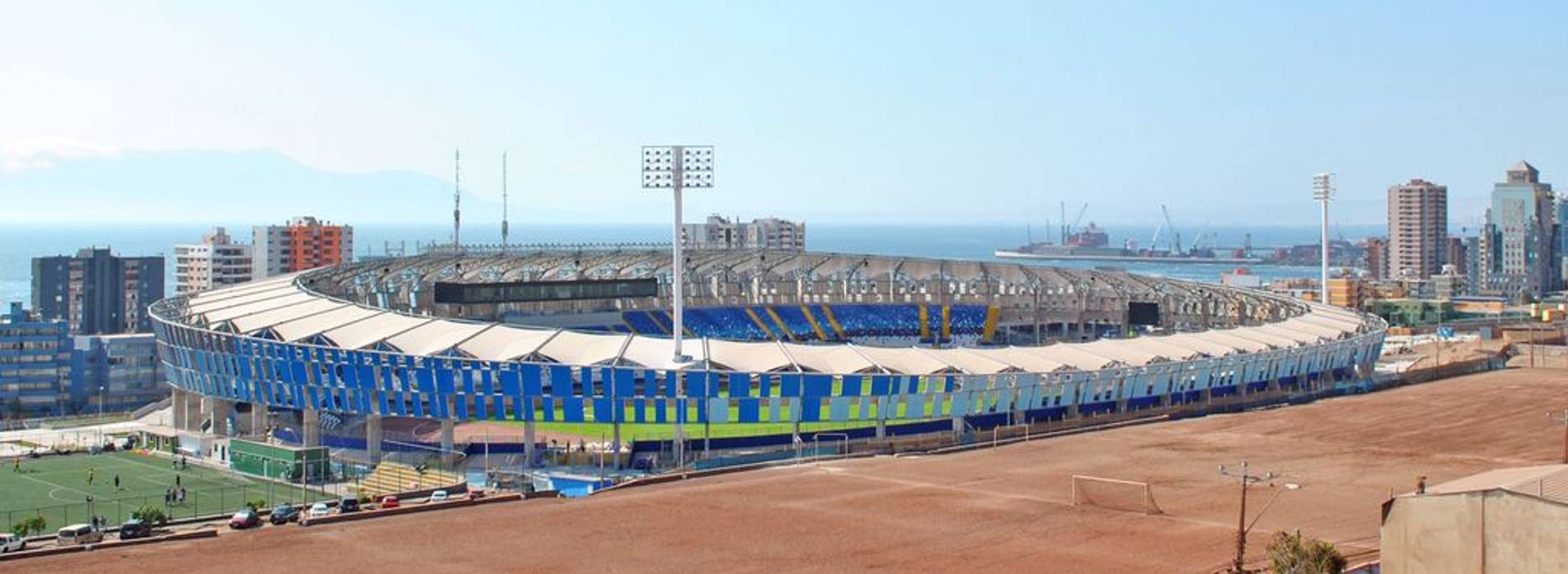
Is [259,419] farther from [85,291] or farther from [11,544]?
[85,291]

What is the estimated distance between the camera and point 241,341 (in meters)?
53.6

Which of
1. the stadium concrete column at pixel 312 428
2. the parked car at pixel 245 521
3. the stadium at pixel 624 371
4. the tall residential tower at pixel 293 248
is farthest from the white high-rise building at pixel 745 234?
the parked car at pixel 245 521

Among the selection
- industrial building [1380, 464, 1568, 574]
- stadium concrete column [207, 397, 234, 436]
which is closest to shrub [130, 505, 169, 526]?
stadium concrete column [207, 397, 234, 436]

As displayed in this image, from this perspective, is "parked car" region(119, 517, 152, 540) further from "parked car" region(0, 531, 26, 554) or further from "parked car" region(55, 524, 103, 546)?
"parked car" region(0, 531, 26, 554)

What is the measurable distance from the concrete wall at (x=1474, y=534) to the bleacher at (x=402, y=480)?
996 inches

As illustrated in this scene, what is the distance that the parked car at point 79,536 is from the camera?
1328 inches

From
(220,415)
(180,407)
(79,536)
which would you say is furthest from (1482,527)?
(180,407)

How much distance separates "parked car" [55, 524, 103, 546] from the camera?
33719mm

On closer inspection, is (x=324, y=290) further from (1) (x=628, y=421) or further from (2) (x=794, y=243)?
(2) (x=794, y=243)

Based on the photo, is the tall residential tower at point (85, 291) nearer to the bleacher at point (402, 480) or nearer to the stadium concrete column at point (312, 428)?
the stadium concrete column at point (312, 428)

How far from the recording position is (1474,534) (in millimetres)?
24641

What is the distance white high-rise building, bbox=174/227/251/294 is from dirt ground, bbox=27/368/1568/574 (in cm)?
10110

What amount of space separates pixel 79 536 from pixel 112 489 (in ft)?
44.3

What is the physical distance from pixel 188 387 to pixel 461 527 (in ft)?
89.4
